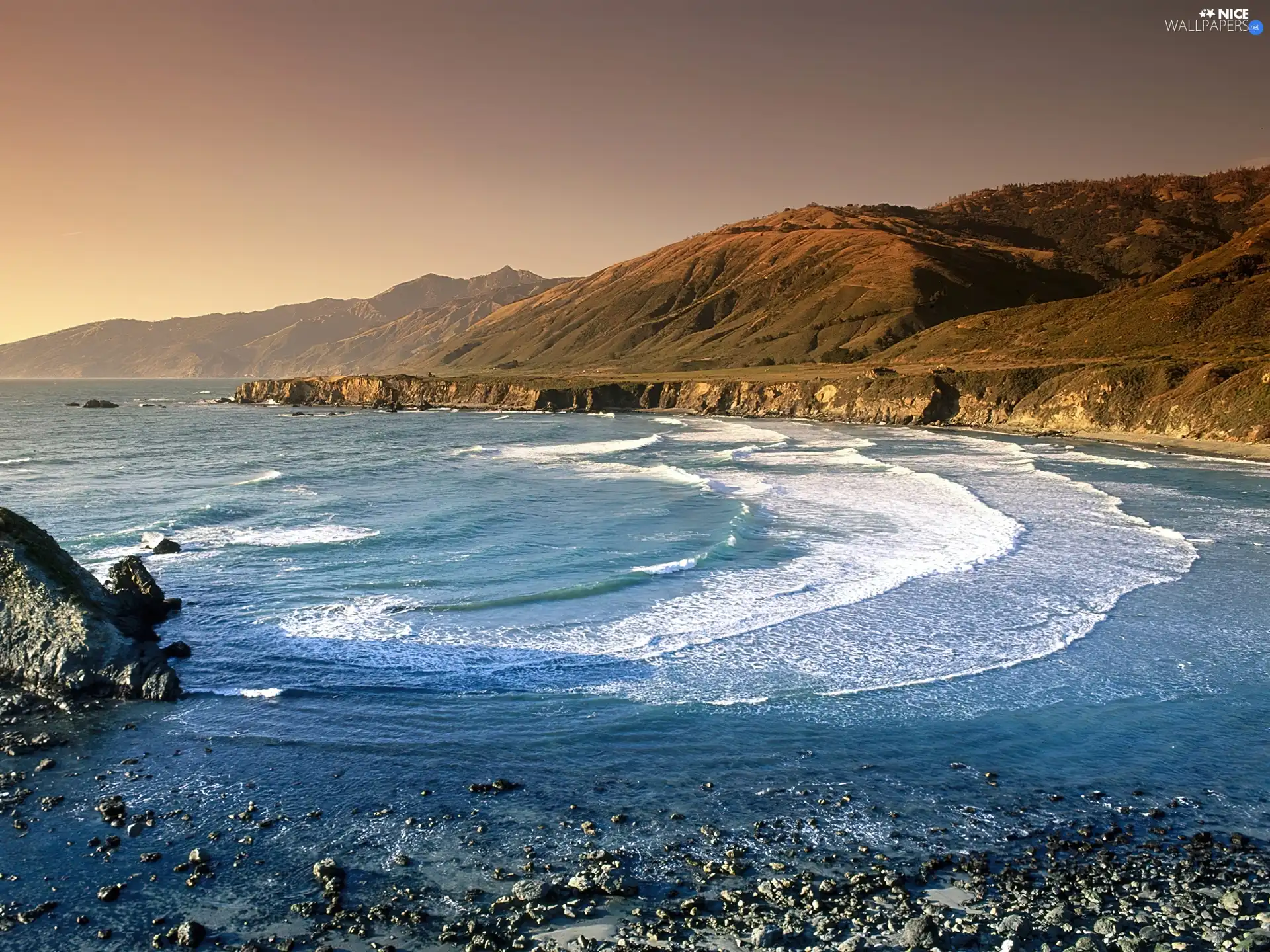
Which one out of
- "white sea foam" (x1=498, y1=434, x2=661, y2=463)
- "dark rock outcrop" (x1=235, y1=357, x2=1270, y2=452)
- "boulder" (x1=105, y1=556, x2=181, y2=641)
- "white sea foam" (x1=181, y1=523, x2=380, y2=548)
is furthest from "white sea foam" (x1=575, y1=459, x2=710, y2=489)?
"dark rock outcrop" (x1=235, y1=357, x2=1270, y2=452)

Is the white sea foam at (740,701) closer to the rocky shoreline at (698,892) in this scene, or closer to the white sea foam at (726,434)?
the rocky shoreline at (698,892)

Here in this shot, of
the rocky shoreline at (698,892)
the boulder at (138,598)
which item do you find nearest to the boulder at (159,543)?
the boulder at (138,598)

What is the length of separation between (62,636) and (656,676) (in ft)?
44.7

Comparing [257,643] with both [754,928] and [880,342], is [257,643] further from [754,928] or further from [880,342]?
[880,342]

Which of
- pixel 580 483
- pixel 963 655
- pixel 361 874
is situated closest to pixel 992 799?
pixel 963 655

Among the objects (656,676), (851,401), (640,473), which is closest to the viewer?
(656,676)

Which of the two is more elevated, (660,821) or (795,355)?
(795,355)

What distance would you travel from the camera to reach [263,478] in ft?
173

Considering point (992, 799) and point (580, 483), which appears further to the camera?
point (580, 483)

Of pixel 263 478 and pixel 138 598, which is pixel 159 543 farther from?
pixel 263 478

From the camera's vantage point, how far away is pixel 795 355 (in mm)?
165500

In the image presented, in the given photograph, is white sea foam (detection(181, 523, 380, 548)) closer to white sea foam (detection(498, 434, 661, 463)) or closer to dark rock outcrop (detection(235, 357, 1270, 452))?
white sea foam (detection(498, 434, 661, 463))

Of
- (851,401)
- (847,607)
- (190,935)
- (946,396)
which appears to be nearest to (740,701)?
(847,607)

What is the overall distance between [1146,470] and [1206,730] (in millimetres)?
42263
